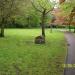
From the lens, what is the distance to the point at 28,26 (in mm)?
79562

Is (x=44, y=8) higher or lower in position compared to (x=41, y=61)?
higher

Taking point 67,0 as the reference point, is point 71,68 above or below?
below

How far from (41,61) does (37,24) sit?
64441mm

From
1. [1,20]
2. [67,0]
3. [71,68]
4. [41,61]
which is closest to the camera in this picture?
[71,68]

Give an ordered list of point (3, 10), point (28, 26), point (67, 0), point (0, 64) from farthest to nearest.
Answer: point (28, 26)
point (3, 10)
point (67, 0)
point (0, 64)

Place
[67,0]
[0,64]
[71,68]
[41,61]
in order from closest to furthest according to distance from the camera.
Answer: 1. [71,68]
2. [0,64]
3. [41,61]
4. [67,0]

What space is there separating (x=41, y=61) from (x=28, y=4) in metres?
21.9

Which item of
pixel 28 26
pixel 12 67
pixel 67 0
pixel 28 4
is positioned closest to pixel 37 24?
pixel 28 26

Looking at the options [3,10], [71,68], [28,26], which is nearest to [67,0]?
[71,68]

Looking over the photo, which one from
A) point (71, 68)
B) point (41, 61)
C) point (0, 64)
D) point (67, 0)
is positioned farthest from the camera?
point (67, 0)

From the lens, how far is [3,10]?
33438 mm

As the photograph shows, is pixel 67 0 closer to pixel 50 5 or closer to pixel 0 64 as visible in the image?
pixel 0 64

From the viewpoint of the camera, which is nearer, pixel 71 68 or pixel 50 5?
pixel 71 68

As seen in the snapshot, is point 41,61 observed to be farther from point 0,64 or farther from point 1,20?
point 1,20
